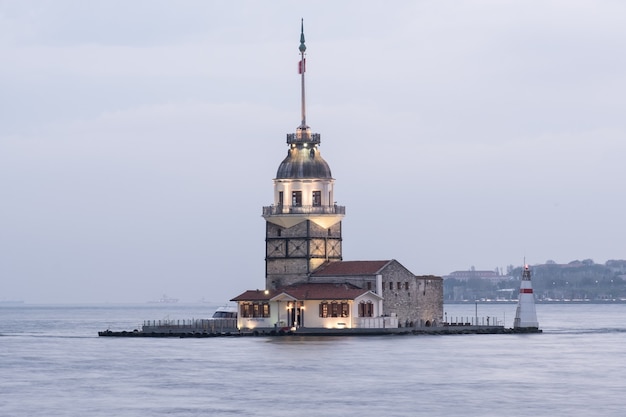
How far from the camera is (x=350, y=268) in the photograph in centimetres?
11488

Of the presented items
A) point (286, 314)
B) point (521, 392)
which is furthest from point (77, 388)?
point (286, 314)

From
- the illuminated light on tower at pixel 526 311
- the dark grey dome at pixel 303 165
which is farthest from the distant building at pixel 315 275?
the illuminated light on tower at pixel 526 311

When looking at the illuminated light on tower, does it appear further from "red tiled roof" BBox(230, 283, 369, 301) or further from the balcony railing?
the balcony railing

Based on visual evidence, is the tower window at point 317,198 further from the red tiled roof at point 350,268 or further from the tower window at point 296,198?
the red tiled roof at point 350,268

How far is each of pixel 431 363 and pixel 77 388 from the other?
24085mm

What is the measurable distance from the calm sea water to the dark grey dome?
1465 centimetres

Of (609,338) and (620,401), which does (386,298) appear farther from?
(620,401)

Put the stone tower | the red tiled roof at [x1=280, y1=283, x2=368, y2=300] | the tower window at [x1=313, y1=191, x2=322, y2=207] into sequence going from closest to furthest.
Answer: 1. the red tiled roof at [x1=280, y1=283, x2=368, y2=300]
2. the stone tower
3. the tower window at [x1=313, y1=191, x2=322, y2=207]

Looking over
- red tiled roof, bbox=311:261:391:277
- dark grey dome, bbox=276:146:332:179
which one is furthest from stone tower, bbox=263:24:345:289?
red tiled roof, bbox=311:261:391:277

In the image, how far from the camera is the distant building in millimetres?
112250

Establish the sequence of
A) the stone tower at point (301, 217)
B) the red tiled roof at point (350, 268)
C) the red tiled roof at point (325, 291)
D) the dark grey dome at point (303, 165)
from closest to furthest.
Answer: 1. the red tiled roof at point (325, 291)
2. the red tiled roof at point (350, 268)
3. the stone tower at point (301, 217)
4. the dark grey dome at point (303, 165)

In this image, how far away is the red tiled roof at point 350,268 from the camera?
11369 centimetres

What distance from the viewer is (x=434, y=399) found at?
2692 inches

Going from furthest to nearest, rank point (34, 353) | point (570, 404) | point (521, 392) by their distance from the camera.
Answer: point (34, 353) < point (521, 392) < point (570, 404)
